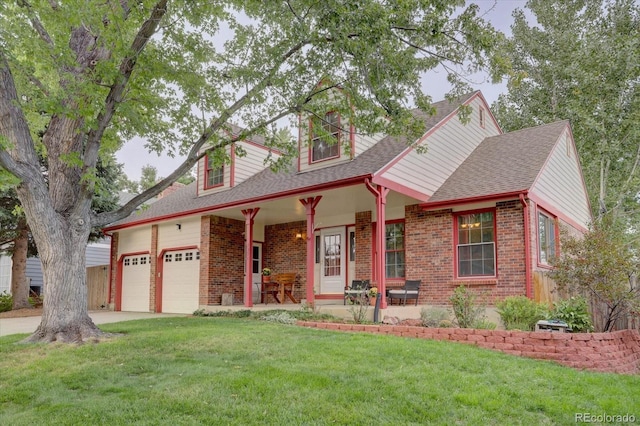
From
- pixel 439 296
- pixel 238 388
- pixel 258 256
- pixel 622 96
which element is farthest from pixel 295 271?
pixel 622 96

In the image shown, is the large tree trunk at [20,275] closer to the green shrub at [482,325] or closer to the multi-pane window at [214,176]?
the multi-pane window at [214,176]

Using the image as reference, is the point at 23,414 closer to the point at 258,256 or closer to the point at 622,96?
the point at 258,256

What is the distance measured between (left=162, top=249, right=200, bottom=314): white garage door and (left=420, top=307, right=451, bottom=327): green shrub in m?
8.07

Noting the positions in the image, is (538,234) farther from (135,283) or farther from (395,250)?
(135,283)

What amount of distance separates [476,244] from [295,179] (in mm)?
5142

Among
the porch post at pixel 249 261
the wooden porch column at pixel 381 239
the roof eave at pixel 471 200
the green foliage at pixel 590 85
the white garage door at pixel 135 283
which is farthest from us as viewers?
the green foliage at pixel 590 85

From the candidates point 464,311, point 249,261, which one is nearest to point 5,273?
point 249,261

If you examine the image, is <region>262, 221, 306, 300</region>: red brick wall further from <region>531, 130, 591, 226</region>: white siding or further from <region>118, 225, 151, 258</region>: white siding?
<region>531, 130, 591, 226</region>: white siding

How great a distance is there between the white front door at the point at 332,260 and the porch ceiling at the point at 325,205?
0.66m

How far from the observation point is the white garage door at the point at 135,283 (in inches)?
672

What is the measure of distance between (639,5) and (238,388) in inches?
887

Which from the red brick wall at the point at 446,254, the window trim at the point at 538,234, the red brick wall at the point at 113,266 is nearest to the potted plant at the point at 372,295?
the red brick wall at the point at 446,254

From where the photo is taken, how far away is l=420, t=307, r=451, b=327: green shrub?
9.22 metres

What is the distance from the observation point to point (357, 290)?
39.1 ft
